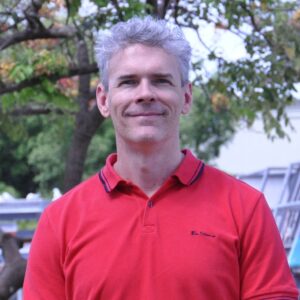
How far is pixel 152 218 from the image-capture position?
226 centimetres

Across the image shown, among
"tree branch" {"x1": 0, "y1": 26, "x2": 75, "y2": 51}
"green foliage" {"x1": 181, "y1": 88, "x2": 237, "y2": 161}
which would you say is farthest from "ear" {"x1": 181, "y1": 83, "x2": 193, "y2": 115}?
"green foliage" {"x1": 181, "y1": 88, "x2": 237, "y2": 161}

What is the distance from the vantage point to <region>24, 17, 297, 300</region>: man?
86.3 inches

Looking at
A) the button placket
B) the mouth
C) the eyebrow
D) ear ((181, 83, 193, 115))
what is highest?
the eyebrow

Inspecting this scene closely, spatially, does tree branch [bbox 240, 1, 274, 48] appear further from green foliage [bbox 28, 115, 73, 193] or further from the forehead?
green foliage [bbox 28, 115, 73, 193]

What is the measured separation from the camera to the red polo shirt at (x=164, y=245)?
7.16ft

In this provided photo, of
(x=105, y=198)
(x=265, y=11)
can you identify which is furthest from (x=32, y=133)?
(x=105, y=198)

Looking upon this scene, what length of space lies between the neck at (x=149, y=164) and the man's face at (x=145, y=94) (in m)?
0.04

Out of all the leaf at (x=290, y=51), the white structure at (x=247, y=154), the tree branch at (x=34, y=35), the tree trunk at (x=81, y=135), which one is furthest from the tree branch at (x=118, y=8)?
the white structure at (x=247, y=154)

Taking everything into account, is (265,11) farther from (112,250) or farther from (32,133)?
(32,133)

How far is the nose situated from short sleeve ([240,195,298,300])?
45 cm

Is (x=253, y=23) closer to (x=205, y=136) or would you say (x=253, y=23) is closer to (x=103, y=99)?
(x=103, y=99)

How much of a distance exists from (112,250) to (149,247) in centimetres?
11

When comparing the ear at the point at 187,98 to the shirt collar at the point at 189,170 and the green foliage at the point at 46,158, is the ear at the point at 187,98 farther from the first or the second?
the green foliage at the point at 46,158

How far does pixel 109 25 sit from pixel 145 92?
12.5 feet
